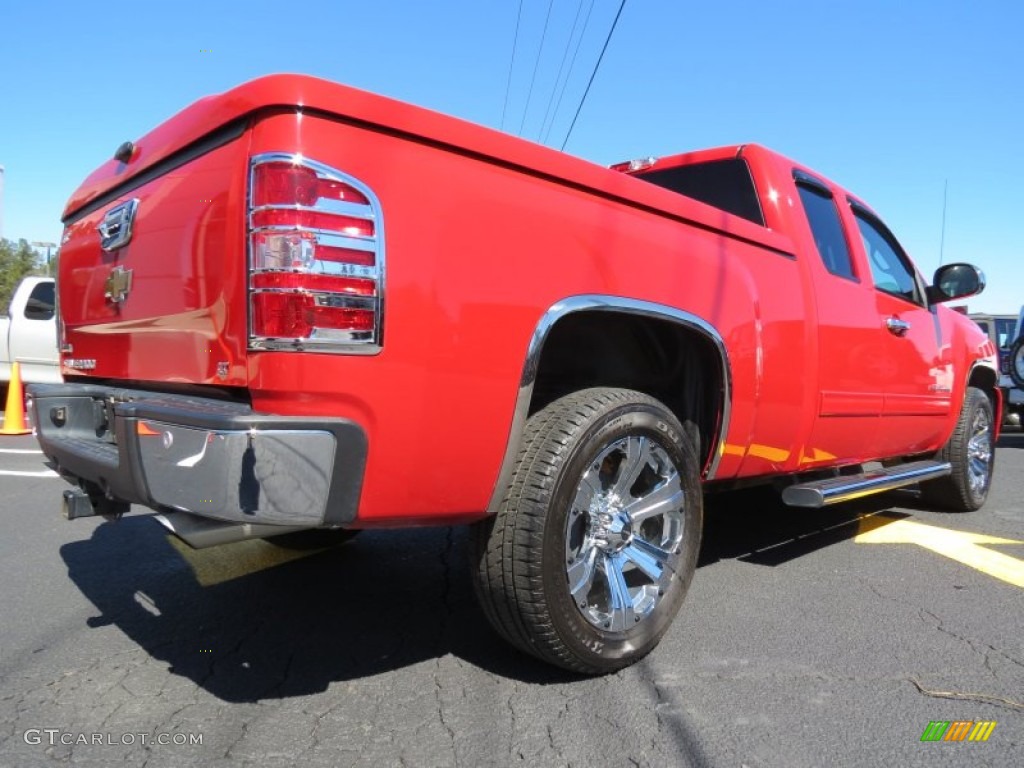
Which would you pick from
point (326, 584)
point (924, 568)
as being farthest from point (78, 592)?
point (924, 568)

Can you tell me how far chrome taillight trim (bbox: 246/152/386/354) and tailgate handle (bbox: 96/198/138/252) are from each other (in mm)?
947

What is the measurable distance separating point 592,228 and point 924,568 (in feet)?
9.52

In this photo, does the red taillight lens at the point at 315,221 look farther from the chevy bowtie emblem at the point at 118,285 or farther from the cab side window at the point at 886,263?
the cab side window at the point at 886,263

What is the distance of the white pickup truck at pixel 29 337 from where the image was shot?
33.3ft

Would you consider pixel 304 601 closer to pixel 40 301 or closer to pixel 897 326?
pixel 897 326

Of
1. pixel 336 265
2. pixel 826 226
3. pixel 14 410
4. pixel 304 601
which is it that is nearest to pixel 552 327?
pixel 336 265

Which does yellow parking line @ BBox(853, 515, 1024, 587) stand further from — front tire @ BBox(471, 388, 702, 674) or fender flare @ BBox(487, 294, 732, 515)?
fender flare @ BBox(487, 294, 732, 515)

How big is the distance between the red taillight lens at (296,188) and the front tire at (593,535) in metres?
0.95

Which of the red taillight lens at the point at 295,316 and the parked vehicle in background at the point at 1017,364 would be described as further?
the parked vehicle in background at the point at 1017,364

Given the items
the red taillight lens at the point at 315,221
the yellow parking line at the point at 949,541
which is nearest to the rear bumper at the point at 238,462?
the red taillight lens at the point at 315,221

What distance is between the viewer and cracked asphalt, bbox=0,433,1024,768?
2.22 metres

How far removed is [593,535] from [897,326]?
8.62 ft

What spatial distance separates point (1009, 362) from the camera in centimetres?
1015

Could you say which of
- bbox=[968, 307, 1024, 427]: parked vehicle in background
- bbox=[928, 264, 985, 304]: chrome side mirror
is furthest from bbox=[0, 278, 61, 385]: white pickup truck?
bbox=[968, 307, 1024, 427]: parked vehicle in background
